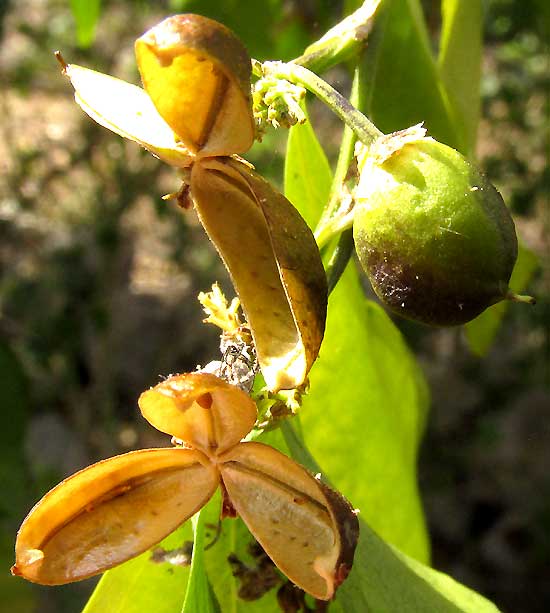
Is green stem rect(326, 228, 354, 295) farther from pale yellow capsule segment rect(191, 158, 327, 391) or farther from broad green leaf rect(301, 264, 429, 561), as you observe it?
broad green leaf rect(301, 264, 429, 561)

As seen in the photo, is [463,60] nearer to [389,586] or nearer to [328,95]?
[328,95]

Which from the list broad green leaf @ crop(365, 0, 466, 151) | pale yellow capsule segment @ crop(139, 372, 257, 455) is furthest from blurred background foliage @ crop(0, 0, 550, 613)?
pale yellow capsule segment @ crop(139, 372, 257, 455)

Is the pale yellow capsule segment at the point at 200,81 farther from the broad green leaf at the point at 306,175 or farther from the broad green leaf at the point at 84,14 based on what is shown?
the broad green leaf at the point at 84,14

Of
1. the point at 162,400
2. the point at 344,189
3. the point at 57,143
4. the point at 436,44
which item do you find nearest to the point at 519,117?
the point at 436,44

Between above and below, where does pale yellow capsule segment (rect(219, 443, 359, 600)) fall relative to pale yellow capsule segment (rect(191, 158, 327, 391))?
below

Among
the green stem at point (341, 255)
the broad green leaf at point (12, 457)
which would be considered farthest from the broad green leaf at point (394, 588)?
the broad green leaf at point (12, 457)
